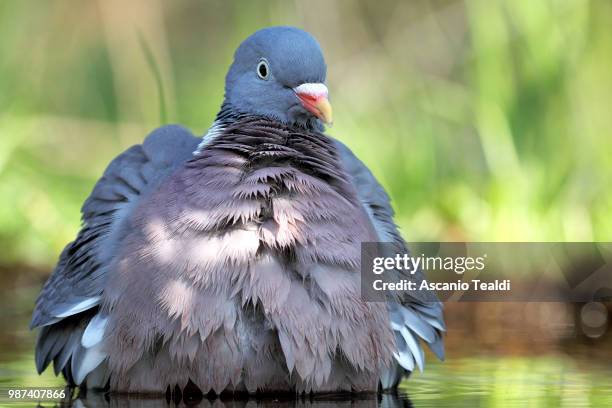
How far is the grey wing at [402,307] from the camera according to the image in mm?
5311

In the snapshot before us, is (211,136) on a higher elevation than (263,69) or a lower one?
lower

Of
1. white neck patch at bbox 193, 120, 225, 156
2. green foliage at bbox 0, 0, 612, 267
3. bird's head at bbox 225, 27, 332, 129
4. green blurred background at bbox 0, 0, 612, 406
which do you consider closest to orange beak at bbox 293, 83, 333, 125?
bird's head at bbox 225, 27, 332, 129

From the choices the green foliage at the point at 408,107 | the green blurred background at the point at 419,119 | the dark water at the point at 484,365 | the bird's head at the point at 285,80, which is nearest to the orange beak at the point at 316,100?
the bird's head at the point at 285,80

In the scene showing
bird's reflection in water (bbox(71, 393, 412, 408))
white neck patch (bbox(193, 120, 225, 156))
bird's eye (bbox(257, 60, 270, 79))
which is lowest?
bird's reflection in water (bbox(71, 393, 412, 408))

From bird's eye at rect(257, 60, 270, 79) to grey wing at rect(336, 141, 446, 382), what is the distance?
0.47 metres

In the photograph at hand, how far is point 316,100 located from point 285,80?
23cm

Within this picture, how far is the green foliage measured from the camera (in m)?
8.02

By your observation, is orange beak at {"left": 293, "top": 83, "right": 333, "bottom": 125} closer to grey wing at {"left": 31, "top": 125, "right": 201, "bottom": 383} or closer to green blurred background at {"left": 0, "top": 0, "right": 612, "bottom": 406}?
grey wing at {"left": 31, "top": 125, "right": 201, "bottom": 383}

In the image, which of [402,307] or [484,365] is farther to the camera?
[484,365]

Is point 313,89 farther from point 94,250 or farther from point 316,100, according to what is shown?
point 94,250

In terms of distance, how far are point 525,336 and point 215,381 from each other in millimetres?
2537

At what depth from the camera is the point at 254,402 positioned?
4664 millimetres

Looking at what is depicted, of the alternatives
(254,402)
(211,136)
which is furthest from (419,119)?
(254,402)

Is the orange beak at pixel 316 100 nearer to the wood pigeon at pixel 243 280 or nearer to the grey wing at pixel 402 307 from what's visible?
the wood pigeon at pixel 243 280
